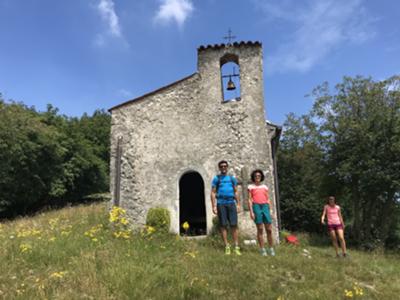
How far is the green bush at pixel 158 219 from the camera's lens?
368 inches

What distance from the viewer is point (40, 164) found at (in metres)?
24.4

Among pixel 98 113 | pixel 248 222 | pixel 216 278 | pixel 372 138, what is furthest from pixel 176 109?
pixel 98 113

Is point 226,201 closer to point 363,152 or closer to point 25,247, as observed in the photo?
point 25,247

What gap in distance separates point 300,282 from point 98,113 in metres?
41.8

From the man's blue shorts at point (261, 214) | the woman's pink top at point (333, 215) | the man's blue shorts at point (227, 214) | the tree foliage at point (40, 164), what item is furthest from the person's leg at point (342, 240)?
the tree foliage at point (40, 164)

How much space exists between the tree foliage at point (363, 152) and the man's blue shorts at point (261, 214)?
902 centimetres

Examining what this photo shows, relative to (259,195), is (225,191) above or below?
above

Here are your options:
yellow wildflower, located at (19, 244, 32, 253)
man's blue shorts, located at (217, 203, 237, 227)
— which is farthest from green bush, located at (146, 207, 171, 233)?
yellow wildflower, located at (19, 244, 32, 253)

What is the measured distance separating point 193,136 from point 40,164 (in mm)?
18242

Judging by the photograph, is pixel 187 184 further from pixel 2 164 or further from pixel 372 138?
pixel 2 164

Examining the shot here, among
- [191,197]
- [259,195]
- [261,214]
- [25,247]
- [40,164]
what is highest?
[40,164]

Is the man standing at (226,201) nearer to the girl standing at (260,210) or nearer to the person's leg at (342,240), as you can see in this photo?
the girl standing at (260,210)

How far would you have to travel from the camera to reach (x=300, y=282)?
5.17 metres

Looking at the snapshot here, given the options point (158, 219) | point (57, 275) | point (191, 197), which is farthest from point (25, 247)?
point (191, 197)
